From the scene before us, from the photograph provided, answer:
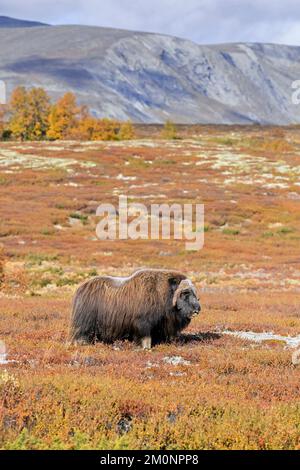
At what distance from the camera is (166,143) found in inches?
3868

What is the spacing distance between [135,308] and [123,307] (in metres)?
0.23

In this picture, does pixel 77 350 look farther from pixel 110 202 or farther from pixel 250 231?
pixel 110 202

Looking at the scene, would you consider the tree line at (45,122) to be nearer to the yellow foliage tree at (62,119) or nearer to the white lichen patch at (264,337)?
the yellow foliage tree at (62,119)

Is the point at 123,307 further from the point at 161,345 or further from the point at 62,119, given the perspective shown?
the point at 62,119

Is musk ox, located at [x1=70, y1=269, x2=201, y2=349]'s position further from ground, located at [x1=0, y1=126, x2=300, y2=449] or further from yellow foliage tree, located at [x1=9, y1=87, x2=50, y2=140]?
yellow foliage tree, located at [x1=9, y1=87, x2=50, y2=140]

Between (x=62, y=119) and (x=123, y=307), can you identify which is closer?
(x=123, y=307)

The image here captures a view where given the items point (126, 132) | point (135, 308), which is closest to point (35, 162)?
point (126, 132)

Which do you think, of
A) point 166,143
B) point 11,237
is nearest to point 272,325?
point 11,237

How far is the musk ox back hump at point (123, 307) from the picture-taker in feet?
39.3

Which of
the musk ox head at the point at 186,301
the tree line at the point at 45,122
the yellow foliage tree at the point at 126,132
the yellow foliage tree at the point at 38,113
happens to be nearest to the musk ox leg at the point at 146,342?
the musk ox head at the point at 186,301

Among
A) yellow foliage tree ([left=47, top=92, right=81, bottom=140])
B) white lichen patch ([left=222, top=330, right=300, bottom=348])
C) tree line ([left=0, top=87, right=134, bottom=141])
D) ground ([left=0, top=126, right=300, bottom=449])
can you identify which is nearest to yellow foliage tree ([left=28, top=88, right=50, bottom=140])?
tree line ([left=0, top=87, right=134, bottom=141])

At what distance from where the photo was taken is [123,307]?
12.0 metres
